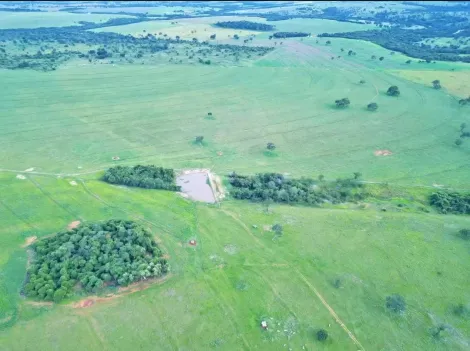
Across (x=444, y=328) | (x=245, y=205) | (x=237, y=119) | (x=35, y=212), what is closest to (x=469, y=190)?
(x=444, y=328)

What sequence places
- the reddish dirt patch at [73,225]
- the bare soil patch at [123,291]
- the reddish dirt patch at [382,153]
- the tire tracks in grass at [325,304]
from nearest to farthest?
the tire tracks in grass at [325,304] < the bare soil patch at [123,291] < the reddish dirt patch at [73,225] < the reddish dirt patch at [382,153]

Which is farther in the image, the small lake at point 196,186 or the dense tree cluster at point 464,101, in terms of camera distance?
the dense tree cluster at point 464,101

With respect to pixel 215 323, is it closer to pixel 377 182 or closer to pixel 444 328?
pixel 444 328

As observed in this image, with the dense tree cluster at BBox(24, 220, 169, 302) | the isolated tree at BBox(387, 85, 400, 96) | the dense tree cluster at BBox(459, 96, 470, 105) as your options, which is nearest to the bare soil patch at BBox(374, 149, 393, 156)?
the isolated tree at BBox(387, 85, 400, 96)

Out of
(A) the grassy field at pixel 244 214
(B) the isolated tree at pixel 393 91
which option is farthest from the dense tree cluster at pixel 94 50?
(B) the isolated tree at pixel 393 91

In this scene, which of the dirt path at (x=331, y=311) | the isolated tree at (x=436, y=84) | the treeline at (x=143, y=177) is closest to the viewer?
the dirt path at (x=331, y=311)

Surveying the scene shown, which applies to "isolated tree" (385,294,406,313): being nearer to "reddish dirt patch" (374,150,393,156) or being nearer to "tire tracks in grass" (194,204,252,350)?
"tire tracks in grass" (194,204,252,350)

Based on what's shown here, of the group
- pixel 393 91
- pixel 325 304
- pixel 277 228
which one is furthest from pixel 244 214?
pixel 393 91

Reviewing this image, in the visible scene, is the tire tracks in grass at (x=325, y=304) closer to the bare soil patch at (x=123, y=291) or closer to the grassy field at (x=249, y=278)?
the grassy field at (x=249, y=278)
